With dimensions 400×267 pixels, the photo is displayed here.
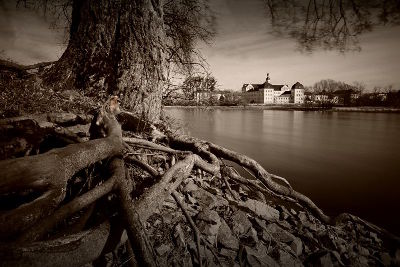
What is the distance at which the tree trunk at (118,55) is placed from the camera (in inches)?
265

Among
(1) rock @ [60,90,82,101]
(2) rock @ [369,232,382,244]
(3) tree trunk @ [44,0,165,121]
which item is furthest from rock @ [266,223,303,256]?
(1) rock @ [60,90,82,101]

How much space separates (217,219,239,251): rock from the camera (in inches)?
161

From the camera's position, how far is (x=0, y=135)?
353 centimetres

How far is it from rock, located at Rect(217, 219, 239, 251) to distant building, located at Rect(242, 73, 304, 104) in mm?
150589

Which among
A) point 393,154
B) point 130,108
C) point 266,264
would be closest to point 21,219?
point 266,264

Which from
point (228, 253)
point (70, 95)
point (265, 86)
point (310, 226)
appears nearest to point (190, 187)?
point (228, 253)

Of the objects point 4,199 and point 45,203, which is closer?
point 45,203

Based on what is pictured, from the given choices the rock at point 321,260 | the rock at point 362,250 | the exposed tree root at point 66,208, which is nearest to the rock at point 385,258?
the rock at point 362,250

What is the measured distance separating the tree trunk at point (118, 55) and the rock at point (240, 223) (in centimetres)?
347

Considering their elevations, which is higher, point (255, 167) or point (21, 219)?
point (21, 219)

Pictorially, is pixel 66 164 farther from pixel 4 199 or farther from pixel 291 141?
pixel 291 141

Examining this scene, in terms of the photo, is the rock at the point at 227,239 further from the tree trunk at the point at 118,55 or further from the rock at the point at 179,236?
the tree trunk at the point at 118,55

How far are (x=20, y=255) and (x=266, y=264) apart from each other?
3.25m

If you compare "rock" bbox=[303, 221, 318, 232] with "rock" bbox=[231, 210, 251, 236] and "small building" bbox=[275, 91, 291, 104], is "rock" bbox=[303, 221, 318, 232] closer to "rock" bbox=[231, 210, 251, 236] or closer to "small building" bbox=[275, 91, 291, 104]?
"rock" bbox=[231, 210, 251, 236]
